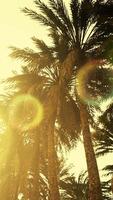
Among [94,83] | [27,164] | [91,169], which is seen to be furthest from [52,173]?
[94,83]

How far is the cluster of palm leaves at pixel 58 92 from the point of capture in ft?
67.2

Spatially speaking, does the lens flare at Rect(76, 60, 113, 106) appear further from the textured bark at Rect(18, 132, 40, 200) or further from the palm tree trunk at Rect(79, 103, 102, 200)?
the textured bark at Rect(18, 132, 40, 200)

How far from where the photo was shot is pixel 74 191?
33750 millimetres

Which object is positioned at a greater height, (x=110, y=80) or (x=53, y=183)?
(x=110, y=80)

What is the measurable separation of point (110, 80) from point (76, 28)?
3447 mm

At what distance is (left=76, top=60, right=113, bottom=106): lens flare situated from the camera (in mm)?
21125

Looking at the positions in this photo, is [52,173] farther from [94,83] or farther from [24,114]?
[94,83]

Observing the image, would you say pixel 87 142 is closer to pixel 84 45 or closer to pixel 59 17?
pixel 84 45

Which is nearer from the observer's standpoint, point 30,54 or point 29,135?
point 30,54

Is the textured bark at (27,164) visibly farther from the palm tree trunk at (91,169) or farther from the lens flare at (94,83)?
the palm tree trunk at (91,169)

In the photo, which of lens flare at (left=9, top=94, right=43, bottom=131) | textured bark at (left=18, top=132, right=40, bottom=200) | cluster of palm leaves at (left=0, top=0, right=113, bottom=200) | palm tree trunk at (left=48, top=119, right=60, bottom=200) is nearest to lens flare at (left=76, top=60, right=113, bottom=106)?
cluster of palm leaves at (left=0, top=0, right=113, bottom=200)

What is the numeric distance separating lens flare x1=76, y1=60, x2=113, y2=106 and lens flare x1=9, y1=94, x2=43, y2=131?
3249 mm

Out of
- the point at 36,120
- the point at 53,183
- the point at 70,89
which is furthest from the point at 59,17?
the point at 53,183

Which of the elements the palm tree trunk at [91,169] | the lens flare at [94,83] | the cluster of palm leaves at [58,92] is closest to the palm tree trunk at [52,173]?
the cluster of palm leaves at [58,92]
